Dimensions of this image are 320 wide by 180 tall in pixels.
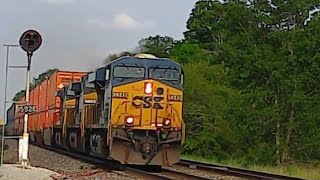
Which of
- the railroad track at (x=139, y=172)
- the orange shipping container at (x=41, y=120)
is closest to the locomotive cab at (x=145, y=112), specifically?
the railroad track at (x=139, y=172)

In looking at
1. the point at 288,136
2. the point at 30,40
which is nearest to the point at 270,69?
the point at 288,136

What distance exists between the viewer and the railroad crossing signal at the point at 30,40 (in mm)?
14750

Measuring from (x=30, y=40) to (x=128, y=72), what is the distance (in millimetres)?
4525

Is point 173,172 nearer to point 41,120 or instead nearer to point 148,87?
point 148,87

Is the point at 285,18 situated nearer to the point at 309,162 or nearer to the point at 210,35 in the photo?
the point at 309,162

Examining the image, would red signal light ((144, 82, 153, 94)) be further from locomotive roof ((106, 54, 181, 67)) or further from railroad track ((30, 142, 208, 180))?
railroad track ((30, 142, 208, 180))

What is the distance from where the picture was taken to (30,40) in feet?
48.6

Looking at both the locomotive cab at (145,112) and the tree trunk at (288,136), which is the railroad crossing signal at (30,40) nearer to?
the locomotive cab at (145,112)

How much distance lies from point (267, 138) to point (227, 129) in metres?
5.99

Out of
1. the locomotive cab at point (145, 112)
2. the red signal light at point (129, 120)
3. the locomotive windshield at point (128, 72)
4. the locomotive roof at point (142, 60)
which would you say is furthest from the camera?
the locomotive roof at point (142, 60)

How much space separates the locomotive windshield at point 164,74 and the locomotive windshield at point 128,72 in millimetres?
314

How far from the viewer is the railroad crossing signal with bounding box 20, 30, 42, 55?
14.8 meters

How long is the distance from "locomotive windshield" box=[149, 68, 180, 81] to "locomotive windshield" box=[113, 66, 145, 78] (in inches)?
12.3

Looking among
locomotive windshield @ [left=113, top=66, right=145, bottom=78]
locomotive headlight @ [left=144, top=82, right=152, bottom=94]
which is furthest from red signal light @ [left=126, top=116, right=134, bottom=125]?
locomotive windshield @ [left=113, top=66, right=145, bottom=78]
